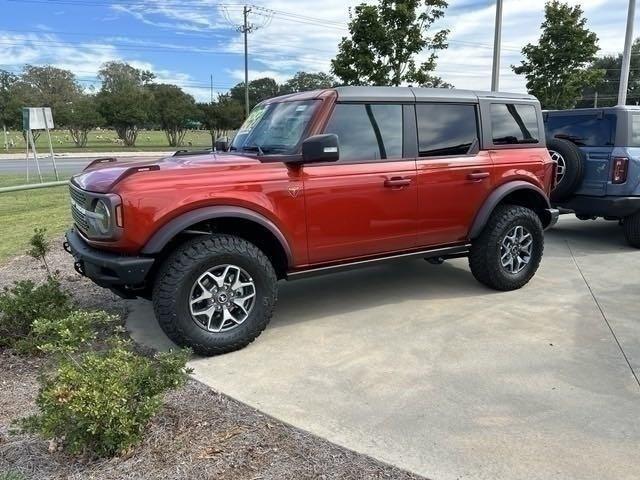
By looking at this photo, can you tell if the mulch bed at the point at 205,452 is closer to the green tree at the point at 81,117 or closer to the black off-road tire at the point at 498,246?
the black off-road tire at the point at 498,246

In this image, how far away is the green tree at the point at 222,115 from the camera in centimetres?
4312

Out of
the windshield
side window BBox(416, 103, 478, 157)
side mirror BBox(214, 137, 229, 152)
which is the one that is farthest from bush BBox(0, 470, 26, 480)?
side window BBox(416, 103, 478, 157)

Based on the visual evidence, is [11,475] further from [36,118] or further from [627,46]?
[627,46]

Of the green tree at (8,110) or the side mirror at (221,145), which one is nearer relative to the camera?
the side mirror at (221,145)

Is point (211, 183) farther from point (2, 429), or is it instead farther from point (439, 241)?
point (439, 241)

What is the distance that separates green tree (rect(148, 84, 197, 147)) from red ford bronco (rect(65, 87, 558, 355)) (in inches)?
1642

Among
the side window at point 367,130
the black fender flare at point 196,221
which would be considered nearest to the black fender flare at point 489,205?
the side window at point 367,130

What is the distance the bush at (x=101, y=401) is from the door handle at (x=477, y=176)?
3.15 metres

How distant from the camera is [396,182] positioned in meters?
4.48

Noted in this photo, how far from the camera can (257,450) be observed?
2.73 metres

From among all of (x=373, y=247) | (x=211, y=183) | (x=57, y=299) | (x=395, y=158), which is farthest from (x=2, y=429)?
(x=395, y=158)

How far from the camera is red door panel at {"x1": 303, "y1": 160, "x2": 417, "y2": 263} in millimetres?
4168

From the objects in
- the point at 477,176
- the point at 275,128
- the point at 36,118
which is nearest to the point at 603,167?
the point at 477,176

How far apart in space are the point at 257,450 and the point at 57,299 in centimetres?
221
